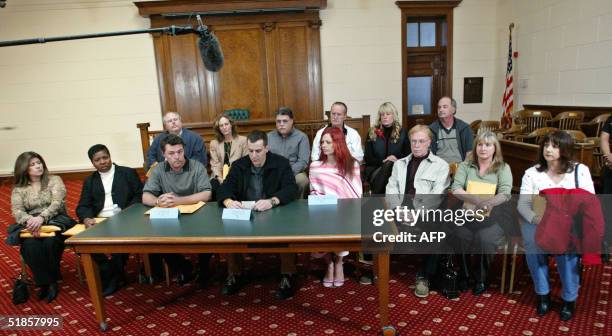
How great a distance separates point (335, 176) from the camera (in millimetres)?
2908

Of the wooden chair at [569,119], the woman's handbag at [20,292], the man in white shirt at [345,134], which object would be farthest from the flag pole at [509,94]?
the woman's handbag at [20,292]

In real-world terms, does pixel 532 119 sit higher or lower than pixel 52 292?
higher

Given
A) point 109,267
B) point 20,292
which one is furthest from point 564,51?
point 20,292

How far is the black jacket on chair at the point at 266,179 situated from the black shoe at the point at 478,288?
1335 millimetres

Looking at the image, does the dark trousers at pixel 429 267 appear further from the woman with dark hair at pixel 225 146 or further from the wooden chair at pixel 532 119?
the wooden chair at pixel 532 119

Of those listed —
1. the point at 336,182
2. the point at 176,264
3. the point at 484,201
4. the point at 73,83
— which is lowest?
the point at 176,264

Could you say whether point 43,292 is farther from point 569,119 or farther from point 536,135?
point 569,119

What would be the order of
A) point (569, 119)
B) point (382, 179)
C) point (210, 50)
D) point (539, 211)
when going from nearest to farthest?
1. point (210, 50)
2. point (539, 211)
3. point (382, 179)
4. point (569, 119)

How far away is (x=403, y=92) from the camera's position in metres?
7.42

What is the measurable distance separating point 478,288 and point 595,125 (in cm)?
382

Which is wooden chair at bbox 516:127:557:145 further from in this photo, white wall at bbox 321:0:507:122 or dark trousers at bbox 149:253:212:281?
dark trousers at bbox 149:253:212:281

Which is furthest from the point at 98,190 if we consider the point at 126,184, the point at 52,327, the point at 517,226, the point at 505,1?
the point at 505,1

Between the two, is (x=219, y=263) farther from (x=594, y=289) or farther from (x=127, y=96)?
(x=127, y=96)

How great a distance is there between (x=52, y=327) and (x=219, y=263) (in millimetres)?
1229
